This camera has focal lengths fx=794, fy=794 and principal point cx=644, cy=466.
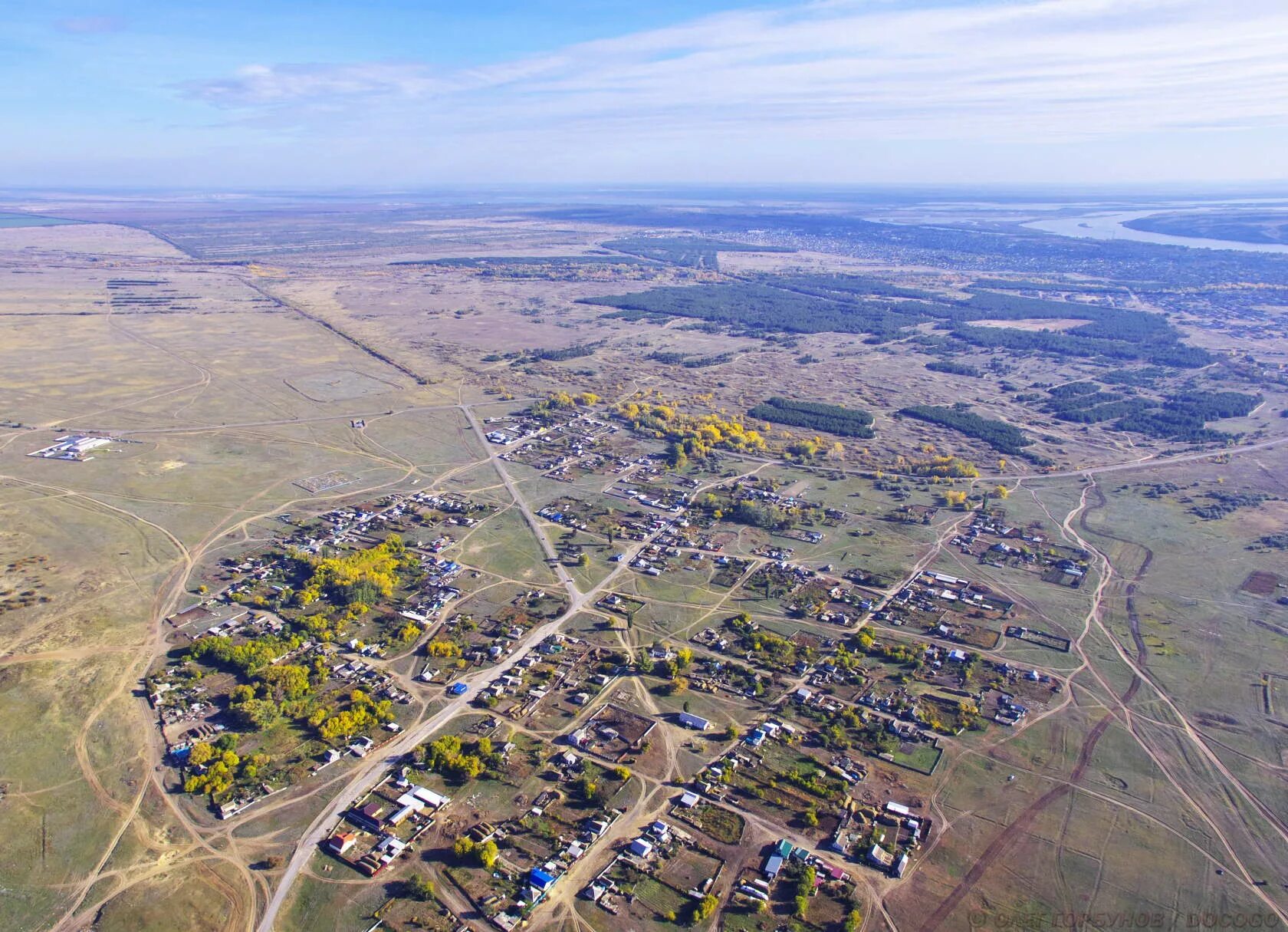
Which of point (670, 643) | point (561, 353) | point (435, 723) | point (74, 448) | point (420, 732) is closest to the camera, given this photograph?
point (420, 732)

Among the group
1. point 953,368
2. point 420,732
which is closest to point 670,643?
point 420,732

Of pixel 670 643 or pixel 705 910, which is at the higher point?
pixel 670 643

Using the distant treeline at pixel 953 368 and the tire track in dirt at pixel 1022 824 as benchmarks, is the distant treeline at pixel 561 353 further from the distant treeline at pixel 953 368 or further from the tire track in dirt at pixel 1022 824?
the tire track in dirt at pixel 1022 824

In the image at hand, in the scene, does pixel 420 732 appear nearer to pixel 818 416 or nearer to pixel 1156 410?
pixel 818 416

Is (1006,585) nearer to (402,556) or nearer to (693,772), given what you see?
(693,772)

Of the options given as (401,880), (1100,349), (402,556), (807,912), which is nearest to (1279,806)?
(807,912)
